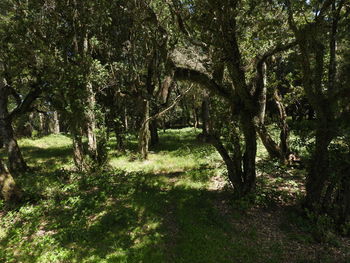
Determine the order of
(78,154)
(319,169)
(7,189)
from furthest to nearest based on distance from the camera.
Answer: (78,154)
(7,189)
(319,169)

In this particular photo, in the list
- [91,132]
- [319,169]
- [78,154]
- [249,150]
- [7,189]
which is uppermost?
[91,132]

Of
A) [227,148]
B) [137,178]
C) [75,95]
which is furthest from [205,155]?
[75,95]

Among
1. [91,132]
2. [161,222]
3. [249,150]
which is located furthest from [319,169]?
[91,132]

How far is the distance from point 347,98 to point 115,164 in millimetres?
11282

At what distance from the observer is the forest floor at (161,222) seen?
570cm

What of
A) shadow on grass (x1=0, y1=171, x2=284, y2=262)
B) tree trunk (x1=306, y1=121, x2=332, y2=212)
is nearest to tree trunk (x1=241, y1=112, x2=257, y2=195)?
shadow on grass (x1=0, y1=171, x2=284, y2=262)

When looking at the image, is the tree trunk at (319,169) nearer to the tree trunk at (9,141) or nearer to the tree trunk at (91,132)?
the tree trunk at (91,132)

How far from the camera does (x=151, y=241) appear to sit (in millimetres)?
6133

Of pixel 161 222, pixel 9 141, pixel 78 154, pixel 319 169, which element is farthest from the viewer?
pixel 9 141

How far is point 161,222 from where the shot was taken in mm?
7027

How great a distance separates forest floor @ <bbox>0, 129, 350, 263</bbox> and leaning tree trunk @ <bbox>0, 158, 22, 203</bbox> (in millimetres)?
405

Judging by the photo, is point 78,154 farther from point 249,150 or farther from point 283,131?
point 283,131

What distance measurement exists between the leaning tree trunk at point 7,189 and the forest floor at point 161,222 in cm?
40

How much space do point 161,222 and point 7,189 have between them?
5.94 metres
